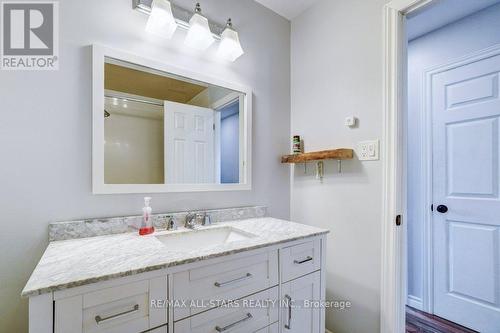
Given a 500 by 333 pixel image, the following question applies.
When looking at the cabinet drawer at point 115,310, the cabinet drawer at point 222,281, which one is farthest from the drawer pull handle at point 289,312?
the cabinet drawer at point 115,310

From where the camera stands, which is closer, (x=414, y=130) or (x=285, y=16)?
(x=285, y=16)

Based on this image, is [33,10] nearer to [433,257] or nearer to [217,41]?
[217,41]

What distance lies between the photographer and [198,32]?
1.41 metres

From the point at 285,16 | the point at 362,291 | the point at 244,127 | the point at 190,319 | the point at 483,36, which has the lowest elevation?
the point at 362,291

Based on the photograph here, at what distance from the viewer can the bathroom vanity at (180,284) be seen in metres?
0.68

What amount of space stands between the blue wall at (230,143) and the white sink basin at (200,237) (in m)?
0.36

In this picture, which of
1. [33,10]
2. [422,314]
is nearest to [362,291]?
[422,314]

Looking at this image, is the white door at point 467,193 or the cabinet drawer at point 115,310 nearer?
the cabinet drawer at point 115,310

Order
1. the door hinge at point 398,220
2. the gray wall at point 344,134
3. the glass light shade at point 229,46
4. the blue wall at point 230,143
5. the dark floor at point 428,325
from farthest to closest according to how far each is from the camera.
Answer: the dark floor at point 428,325, the blue wall at point 230,143, the glass light shade at point 229,46, the gray wall at point 344,134, the door hinge at point 398,220

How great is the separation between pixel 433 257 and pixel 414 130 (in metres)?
1.10

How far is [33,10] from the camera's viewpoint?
3.56 ft

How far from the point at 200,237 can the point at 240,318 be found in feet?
1.61

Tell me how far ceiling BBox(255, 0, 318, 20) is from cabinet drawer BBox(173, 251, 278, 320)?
1.78m

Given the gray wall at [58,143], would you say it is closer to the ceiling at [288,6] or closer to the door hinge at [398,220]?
the ceiling at [288,6]
